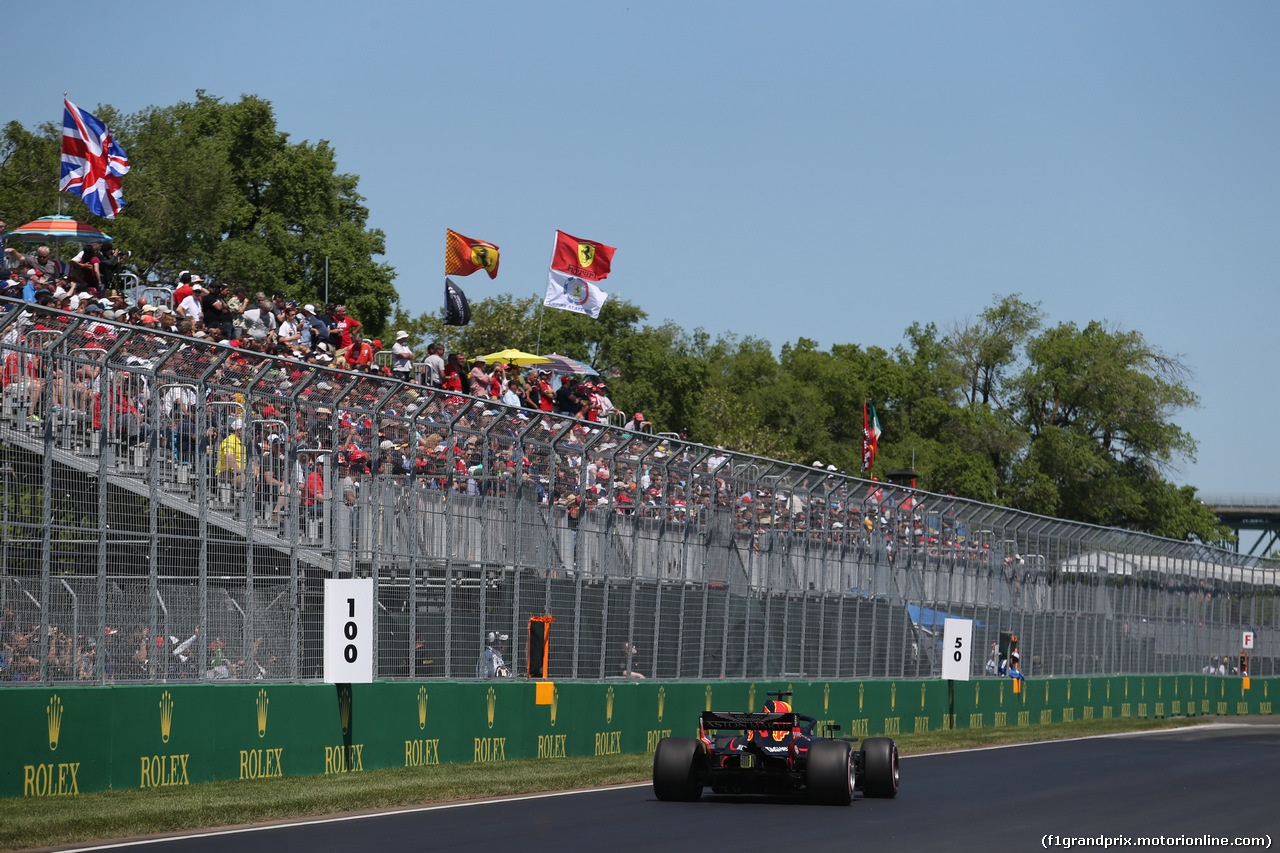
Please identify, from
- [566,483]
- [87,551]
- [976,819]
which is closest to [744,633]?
[566,483]

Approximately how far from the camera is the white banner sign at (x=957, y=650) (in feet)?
94.2

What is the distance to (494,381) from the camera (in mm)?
26703

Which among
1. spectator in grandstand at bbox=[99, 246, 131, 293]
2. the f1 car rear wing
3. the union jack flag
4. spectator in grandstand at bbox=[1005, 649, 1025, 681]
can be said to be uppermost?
the union jack flag

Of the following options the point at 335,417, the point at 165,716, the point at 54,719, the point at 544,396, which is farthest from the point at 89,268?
the point at 54,719

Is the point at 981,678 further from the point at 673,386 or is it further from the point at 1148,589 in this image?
the point at 673,386

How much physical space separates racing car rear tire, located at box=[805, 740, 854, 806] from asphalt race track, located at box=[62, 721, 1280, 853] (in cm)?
19

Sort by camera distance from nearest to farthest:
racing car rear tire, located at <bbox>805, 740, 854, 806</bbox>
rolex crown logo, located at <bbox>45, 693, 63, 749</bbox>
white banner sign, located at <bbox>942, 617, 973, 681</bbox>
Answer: rolex crown logo, located at <bbox>45, 693, 63, 749</bbox>
racing car rear tire, located at <bbox>805, 740, 854, 806</bbox>
white banner sign, located at <bbox>942, 617, 973, 681</bbox>

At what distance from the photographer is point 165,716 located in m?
15.0

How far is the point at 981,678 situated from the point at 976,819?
1939 cm

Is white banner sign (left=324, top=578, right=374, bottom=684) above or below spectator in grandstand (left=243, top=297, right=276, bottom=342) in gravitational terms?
below

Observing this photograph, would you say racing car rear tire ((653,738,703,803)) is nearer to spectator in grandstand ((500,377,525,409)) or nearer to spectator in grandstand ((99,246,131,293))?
spectator in grandstand ((500,377,525,409))

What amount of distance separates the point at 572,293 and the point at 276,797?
19.5 meters

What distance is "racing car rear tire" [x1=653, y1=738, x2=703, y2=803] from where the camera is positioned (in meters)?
15.4

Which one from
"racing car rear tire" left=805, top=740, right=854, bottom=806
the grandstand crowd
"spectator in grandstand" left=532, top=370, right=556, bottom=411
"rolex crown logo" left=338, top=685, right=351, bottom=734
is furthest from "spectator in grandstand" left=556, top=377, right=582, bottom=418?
"racing car rear tire" left=805, top=740, right=854, bottom=806
